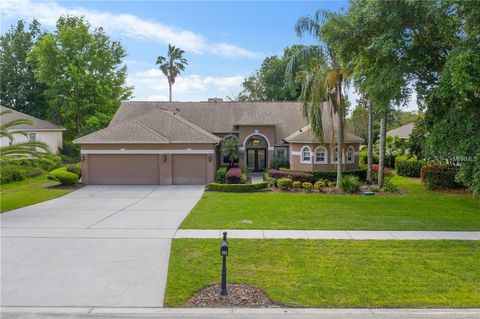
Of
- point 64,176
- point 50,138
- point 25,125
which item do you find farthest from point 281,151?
point 25,125

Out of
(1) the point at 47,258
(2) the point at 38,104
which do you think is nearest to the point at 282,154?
(1) the point at 47,258

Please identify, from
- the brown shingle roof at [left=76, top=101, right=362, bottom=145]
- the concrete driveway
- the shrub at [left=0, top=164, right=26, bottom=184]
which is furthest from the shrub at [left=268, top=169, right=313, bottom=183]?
the shrub at [left=0, top=164, right=26, bottom=184]

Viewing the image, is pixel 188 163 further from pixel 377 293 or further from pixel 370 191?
pixel 377 293

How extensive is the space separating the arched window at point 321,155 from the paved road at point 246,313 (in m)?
20.9

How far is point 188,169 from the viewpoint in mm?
26641

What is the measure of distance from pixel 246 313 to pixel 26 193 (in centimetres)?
1880

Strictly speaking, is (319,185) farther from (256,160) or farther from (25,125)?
(25,125)

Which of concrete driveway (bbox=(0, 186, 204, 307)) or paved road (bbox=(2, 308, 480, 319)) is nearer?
paved road (bbox=(2, 308, 480, 319))

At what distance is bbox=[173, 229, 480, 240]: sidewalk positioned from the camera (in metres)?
12.2

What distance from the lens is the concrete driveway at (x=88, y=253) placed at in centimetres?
793

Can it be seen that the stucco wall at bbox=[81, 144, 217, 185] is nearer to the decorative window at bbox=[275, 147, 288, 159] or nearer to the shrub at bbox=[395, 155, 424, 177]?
the decorative window at bbox=[275, 147, 288, 159]

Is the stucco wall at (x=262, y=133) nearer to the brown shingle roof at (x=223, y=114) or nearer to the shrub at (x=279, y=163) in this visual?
the brown shingle roof at (x=223, y=114)

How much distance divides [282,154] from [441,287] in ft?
79.8

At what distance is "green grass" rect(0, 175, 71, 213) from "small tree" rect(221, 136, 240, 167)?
1206cm
